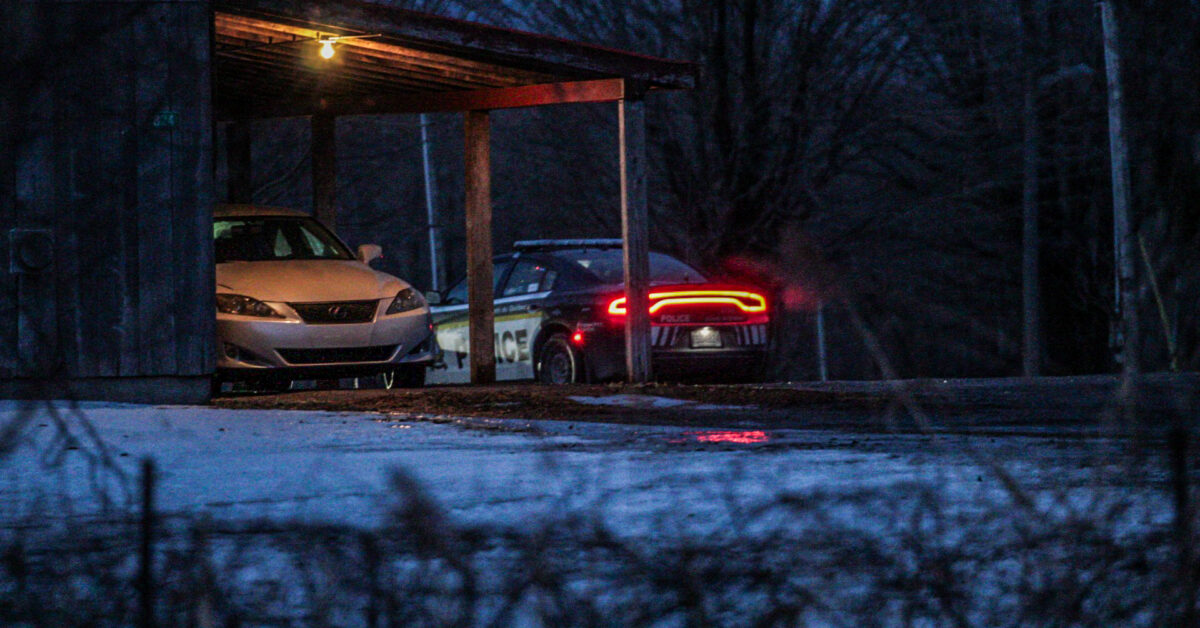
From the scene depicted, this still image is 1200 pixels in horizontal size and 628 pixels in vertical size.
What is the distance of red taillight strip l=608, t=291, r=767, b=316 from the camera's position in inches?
582

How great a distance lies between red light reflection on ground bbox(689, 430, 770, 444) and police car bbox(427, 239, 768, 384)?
18.0ft

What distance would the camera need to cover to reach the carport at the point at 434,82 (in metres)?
13.1

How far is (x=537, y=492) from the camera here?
5.98m

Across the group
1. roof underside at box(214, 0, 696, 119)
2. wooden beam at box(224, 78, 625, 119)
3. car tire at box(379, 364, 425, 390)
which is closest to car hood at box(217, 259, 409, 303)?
car tire at box(379, 364, 425, 390)

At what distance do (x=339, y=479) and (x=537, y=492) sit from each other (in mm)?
979

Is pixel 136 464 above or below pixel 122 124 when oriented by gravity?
below

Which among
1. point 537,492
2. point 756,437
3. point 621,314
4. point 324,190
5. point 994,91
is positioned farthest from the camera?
point 994,91

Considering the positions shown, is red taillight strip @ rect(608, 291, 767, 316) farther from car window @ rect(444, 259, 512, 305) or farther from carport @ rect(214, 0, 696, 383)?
car window @ rect(444, 259, 512, 305)

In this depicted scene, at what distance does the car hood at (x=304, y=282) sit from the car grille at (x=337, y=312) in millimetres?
45

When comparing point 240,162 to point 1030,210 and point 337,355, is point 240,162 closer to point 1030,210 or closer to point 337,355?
point 337,355

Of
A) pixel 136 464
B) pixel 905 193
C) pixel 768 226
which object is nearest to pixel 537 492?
pixel 136 464

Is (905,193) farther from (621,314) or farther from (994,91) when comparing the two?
(621,314)

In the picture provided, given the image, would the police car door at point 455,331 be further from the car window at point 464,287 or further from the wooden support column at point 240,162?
the wooden support column at point 240,162

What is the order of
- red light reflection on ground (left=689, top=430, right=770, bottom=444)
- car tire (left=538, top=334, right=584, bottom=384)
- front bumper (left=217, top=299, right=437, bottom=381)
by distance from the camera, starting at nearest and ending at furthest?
1. red light reflection on ground (left=689, top=430, right=770, bottom=444)
2. front bumper (left=217, top=299, right=437, bottom=381)
3. car tire (left=538, top=334, right=584, bottom=384)
